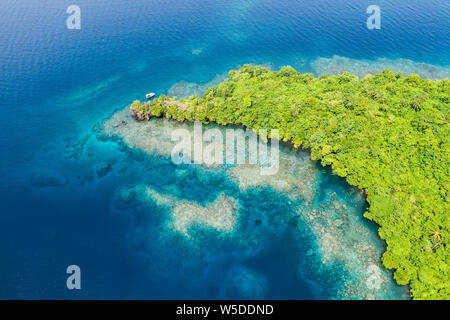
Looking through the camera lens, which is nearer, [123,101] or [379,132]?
[379,132]

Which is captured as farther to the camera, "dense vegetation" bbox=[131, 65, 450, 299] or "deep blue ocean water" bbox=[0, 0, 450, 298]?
"deep blue ocean water" bbox=[0, 0, 450, 298]

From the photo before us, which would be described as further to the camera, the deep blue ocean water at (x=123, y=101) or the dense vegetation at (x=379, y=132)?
the deep blue ocean water at (x=123, y=101)

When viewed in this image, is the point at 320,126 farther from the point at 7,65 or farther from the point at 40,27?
the point at 40,27

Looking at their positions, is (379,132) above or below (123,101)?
below

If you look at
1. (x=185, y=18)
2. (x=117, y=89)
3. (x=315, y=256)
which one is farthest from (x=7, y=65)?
(x=315, y=256)
